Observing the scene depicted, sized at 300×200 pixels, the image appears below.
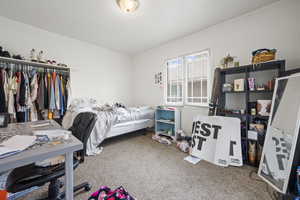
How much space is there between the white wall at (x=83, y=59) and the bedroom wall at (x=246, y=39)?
1.36 meters

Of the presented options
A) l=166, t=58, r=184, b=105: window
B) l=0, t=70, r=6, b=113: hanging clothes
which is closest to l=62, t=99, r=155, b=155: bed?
l=166, t=58, r=184, b=105: window

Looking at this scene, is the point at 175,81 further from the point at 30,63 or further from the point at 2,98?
the point at 2,98

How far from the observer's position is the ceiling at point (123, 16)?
6.62 feet

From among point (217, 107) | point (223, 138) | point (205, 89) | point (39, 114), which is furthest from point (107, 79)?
point (223, 138)

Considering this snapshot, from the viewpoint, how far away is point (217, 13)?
88.4 inches

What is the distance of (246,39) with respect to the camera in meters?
2.25

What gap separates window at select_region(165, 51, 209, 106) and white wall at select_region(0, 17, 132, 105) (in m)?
1.67

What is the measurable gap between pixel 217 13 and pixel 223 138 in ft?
7.11

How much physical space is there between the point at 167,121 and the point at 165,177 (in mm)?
1611

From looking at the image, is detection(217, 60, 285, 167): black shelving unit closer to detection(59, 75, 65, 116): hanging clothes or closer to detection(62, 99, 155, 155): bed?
detection(62, 99, 155, 155): bed

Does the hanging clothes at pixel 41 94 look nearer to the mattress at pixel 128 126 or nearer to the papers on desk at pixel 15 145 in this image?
the mattress at pixel 128 126

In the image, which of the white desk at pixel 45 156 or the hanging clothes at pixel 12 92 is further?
the hanging clothes at pixel 12 92

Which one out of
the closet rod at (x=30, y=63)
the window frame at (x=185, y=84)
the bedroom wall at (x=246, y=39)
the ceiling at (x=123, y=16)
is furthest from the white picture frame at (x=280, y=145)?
the closet rod at (x=30, y=63)

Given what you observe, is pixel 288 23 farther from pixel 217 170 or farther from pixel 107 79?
pixel 107 79
